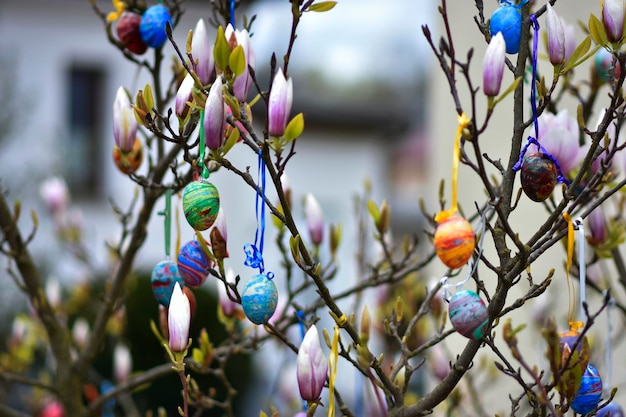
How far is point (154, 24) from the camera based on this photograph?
57.5 inches

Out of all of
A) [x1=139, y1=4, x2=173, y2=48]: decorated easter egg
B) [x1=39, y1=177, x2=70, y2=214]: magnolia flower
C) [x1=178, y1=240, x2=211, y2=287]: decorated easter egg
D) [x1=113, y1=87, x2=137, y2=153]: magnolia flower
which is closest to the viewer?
[x1=178, y1=240, x2=211, y2=287]: decorated easter egg

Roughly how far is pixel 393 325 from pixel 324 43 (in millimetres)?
10646

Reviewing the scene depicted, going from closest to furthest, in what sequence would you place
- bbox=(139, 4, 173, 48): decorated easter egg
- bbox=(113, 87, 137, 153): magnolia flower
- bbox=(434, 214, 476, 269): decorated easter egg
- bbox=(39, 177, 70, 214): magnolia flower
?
bbox=(434, 214, 476, 269): decorated easter egg
bbox=(113, 87, 137, 153): magnolia flower
bbox=(139, 4, 173, 48): decorated easter egg
bbox=(39, 177, 70, 214): magnolia flower

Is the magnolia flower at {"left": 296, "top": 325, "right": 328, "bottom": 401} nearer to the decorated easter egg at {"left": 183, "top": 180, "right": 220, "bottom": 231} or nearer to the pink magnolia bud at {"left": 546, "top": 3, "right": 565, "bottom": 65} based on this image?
the decorated easter egg at {"left": 183, "top": 180, "right": 220, "bottom": 231}

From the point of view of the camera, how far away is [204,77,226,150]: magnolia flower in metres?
0.98

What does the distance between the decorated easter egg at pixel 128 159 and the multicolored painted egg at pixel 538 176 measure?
73 centimetres

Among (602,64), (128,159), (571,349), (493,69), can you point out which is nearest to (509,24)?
(493,69)

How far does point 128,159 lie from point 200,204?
488 millimetres

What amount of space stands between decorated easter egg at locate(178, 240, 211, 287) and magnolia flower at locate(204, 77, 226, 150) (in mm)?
217

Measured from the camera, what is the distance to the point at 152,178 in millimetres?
1578

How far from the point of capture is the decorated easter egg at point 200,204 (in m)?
1.03

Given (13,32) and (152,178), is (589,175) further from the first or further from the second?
(13,32)

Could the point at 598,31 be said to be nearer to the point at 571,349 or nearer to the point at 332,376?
the point at 571,349

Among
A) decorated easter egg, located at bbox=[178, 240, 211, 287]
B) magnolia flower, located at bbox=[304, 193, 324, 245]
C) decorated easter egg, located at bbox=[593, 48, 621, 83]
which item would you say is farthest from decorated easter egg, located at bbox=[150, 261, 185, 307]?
decorated easter egg, located at bbox=[593, 48, 621, 83]
